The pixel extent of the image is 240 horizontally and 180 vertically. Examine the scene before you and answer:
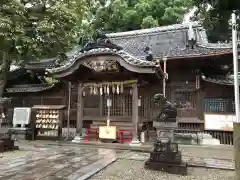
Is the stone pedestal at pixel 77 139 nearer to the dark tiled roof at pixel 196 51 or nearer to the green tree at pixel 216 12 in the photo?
the dark tiled roof at pixel 196 51

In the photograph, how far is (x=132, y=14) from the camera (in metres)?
28.4

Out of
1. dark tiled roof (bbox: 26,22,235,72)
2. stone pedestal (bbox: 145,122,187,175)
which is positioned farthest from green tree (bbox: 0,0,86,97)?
stone pedestal (bbox: 145,122,187,175)

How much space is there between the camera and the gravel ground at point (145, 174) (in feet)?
19.1

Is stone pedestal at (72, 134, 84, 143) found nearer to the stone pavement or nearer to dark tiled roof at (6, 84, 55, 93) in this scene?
the stone pavement

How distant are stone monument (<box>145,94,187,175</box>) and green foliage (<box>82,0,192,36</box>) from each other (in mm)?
22266

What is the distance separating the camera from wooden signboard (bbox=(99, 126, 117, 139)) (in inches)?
484

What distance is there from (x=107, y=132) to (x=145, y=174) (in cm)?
640

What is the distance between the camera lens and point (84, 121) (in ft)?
47.2

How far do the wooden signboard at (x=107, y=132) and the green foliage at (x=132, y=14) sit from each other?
58.9ft

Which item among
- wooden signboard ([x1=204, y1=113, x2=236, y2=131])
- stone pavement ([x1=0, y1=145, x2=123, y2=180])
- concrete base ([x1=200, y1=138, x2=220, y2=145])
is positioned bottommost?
stone pavement ([x1=0, y1=145, x2=123, y2=180])

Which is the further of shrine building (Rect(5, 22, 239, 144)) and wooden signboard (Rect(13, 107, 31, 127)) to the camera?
wooden signboard (Rect(13, 107, 31, 127))

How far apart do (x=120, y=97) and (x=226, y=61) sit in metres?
6.35

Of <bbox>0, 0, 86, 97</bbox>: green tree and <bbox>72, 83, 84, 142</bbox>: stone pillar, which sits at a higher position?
<bbox>0, 0, 86, 97</bbox>: green tree

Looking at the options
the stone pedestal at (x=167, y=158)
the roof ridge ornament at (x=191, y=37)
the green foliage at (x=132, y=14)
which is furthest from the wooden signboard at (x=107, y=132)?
the green foliage at (x=132, y=14)
